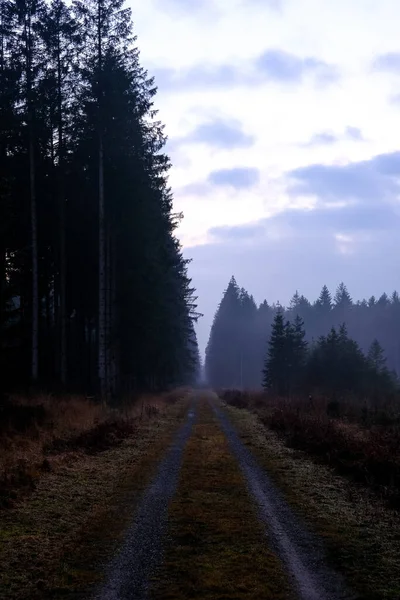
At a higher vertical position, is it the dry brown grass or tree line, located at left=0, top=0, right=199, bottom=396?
tree line, located at left=0, top=0, right=199, bottom=396

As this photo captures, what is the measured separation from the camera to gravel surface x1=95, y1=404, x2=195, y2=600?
6.09 meters

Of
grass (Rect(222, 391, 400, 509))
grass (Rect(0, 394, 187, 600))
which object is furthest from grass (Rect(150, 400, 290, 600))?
grass (Rect(222, 391, 400, 509))

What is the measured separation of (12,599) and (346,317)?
14309cm

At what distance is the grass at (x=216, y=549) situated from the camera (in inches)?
238

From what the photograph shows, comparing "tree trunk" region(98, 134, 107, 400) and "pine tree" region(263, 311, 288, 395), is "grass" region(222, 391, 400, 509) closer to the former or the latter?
"tree trunk" region(98, 134, 107, 400)

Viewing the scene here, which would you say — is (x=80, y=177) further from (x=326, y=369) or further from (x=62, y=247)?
(x=326, y=369)

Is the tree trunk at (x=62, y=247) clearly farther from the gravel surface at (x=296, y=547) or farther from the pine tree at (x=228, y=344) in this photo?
the pine tree at (x=228, y=344)

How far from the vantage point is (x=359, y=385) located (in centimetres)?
5162

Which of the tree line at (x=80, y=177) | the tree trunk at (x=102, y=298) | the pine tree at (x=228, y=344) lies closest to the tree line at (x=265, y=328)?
the pine tree at (x=228, y=344)

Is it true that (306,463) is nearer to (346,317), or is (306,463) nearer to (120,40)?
(120,40)

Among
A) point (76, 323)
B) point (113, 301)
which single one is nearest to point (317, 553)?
point (113, 301)

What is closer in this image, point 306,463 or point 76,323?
point 306,463

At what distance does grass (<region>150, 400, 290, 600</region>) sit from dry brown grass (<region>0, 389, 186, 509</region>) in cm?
314

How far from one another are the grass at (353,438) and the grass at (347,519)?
357 millimetres
